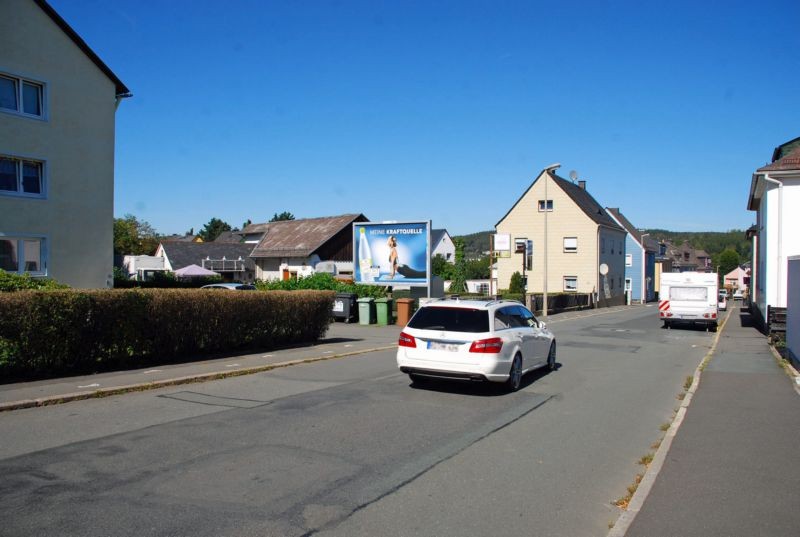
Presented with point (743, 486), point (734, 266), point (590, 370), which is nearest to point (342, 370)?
point (590, 370)

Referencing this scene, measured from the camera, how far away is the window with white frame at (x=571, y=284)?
55.8 m

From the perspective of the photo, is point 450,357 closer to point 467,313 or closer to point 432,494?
point 467,313

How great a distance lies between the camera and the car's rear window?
35.6 feet

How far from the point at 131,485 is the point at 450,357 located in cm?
588

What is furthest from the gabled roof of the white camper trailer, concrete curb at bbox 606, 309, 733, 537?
concrete curb at bbox 606, 309, 733, 537

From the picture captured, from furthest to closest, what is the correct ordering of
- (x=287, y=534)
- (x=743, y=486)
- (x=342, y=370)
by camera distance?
(x=342, y=370)
(x=743, y=486)
(x=287, y=534)

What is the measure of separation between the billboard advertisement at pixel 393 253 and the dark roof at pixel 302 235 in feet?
68.7

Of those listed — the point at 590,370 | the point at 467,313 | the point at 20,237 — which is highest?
the point at 20,237

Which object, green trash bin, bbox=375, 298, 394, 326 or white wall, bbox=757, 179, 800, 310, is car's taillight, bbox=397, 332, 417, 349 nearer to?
green trash bin, bbox=375, 298, 394, 326

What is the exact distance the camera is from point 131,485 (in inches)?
226

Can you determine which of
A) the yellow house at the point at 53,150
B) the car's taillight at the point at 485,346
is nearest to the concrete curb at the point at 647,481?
the car's taillight at the point at 485,346

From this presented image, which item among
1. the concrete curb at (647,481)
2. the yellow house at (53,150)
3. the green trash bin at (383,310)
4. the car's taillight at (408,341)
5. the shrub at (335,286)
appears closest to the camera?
the concrete curb at (647,481)

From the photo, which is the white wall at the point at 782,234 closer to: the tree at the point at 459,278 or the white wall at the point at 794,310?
the white wall at the point at 794,310

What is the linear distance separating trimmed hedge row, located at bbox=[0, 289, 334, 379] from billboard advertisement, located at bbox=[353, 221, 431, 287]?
1115 centimetres
